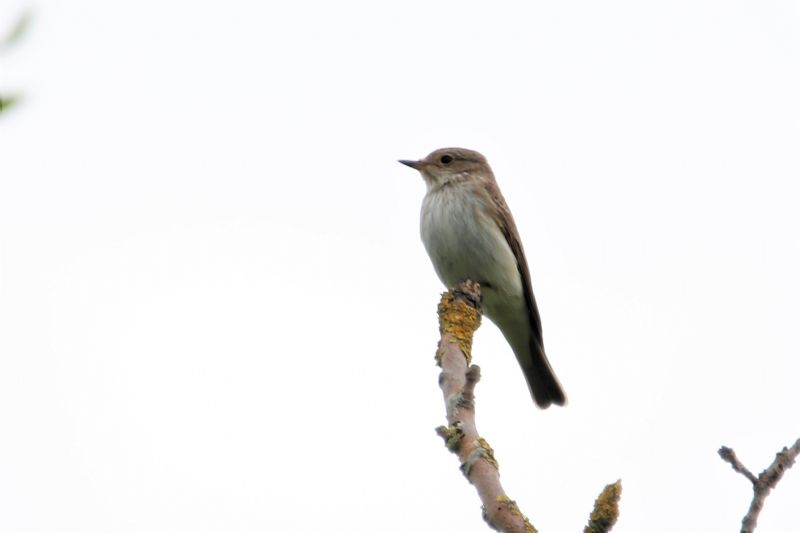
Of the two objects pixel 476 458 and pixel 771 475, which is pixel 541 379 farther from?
pixel 771 475

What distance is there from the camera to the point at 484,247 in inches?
387

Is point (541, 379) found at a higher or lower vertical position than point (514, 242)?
lower

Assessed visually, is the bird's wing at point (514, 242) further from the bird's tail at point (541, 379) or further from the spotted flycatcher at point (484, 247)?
the bird's tail at point (541, 379)

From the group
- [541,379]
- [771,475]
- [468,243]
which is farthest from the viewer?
[541,379]

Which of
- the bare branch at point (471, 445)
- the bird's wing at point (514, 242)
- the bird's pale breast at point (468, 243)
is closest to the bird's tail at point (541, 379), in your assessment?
the bird's wing at point (514, 242)

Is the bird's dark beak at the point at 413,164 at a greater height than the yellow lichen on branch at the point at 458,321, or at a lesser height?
greater

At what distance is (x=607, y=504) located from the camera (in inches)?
123

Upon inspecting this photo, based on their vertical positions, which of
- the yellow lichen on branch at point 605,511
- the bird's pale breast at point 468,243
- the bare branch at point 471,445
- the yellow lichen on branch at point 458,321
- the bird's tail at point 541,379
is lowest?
→ the yellow lichen on branch at point 605,511

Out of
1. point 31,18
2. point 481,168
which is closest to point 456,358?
point 31,18

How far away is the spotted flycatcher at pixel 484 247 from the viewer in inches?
384

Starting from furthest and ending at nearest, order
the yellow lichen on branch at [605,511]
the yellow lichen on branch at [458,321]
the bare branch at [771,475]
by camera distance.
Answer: the yellow lichen on branch at [458,321] < the yellow lichen on branch at [605,511] < the bare branch at [771,475]

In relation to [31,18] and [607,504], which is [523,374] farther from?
[31,18]

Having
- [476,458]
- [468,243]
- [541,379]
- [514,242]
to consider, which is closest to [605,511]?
[476,458]

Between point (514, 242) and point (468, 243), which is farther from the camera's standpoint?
point (514, 242)
